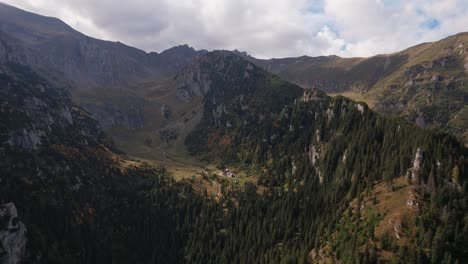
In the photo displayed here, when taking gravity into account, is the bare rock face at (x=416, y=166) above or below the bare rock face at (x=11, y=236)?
above

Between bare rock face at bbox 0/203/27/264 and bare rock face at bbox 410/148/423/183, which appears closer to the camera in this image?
bare rock face at bbox 0/203/27/264

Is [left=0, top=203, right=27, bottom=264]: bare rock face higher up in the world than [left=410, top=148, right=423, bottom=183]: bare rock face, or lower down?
lower down

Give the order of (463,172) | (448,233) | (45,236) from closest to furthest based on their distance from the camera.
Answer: (448,233)
(463,172)
(45,236)

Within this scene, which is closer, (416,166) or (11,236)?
(11,236)

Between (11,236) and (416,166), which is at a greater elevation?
(416,166)

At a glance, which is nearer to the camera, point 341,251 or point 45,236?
point 341,251

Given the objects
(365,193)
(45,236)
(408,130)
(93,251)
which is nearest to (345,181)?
(365,193)

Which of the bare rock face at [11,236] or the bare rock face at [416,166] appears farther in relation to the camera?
the bare rock face at [416,166]

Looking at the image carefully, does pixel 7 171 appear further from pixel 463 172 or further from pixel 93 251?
pixel 463 172
